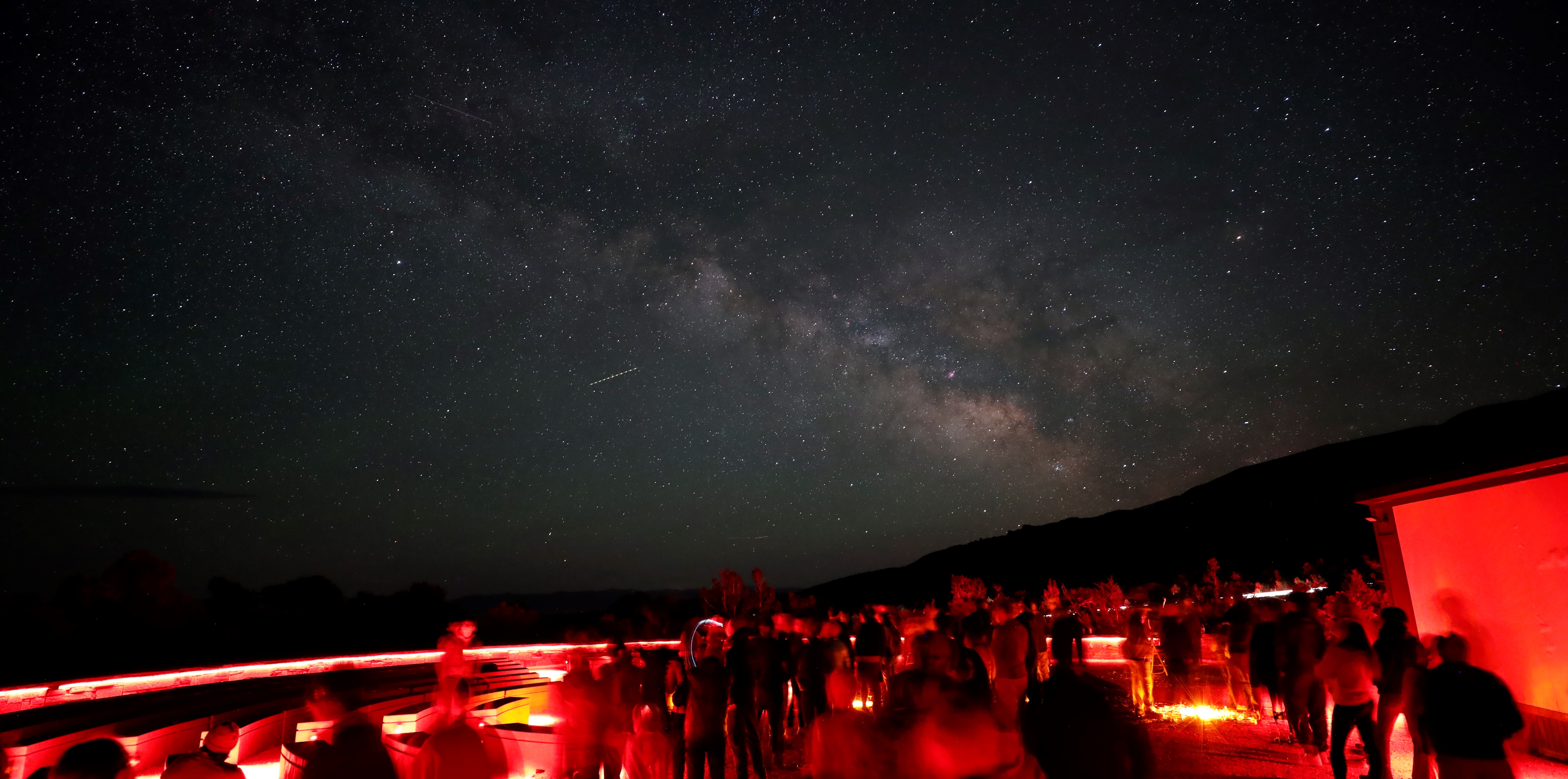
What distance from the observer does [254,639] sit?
30719mm

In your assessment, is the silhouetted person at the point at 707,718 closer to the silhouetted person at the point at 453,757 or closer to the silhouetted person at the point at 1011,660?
the silhouetted person at the point at 1011,660

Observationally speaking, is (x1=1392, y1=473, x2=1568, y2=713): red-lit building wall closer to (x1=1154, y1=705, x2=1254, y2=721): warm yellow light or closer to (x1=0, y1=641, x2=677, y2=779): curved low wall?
(x1=1154, y1=705, x2=1254, y2=721): warm yellow light

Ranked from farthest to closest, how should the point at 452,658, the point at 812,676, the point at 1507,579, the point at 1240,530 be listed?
1. the point at 1240,530
2. the point at 812,676
3. the point at 1507,579
4. the point at 452,658

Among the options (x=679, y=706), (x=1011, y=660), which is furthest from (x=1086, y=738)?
(x=679, y=706)

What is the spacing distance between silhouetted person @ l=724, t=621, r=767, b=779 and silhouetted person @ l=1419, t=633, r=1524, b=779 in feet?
17.8

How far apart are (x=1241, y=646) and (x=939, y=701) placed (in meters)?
9.66

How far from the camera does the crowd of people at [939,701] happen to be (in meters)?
3.30

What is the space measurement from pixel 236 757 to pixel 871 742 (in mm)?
9420

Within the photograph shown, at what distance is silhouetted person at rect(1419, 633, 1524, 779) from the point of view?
14.7 ft

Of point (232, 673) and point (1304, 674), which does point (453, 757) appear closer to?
point (1304, 674)

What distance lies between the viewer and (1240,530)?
8562 cm

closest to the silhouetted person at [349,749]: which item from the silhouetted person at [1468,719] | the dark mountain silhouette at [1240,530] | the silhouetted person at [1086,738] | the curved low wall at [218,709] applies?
the curved low wall at [218,709]

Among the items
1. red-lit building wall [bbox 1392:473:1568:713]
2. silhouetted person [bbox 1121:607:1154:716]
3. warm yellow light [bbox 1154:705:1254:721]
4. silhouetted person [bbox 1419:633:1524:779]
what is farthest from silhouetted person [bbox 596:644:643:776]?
red-lit building wall [bbox 1392:473:1568:713]

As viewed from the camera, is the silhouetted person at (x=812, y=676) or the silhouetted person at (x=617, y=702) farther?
the silhouetted person at (x=812, y=676)
